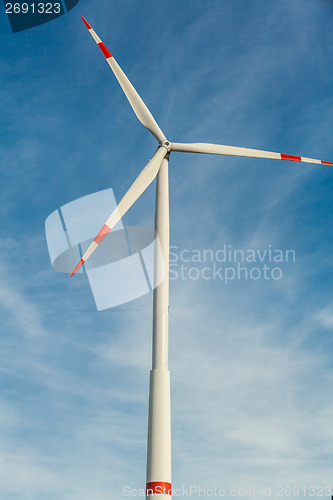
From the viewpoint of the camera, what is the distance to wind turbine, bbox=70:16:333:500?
969 inches

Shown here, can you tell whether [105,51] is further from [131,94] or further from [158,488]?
[158,488]

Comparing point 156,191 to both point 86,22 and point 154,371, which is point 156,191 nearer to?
point 154,371

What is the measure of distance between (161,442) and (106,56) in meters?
29.5

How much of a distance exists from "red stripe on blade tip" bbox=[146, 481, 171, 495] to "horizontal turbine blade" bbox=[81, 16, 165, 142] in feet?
77.8

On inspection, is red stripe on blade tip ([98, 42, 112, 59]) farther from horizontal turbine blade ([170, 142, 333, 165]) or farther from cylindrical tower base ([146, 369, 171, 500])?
cylindrical tower base ([146, 369, 171, 500])

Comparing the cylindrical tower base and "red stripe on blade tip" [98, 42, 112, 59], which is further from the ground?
"red stripe on blade tip" [98, 42, 112, 59]

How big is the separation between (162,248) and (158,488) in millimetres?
13018

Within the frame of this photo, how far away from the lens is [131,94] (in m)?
38.9

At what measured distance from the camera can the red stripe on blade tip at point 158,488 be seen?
2388 centimetres

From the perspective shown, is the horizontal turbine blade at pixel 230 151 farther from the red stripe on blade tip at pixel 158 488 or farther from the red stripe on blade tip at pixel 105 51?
the red stripe on blade tip at pixel 158 488

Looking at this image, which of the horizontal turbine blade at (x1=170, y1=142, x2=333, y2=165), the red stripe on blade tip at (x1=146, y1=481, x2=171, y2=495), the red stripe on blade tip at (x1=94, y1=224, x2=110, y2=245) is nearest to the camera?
the red stripe on blade tip at (x1=146, y1=481, x2=171, y2=495)

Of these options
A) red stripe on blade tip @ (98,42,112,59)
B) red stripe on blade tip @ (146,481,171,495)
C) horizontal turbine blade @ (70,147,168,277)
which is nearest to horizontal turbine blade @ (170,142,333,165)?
horizontal turbine blade @ (70,147,168,277)

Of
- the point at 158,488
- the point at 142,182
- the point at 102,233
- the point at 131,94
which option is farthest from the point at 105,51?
the point at 158,488

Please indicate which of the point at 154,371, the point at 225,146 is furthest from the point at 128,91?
the point at 154,371
